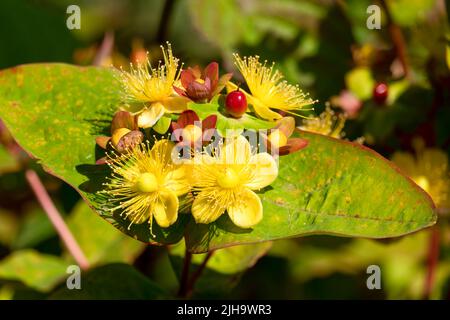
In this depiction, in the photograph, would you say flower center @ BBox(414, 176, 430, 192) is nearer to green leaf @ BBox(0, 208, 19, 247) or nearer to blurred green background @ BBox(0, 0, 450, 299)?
blurred green background @ BBox(0, 0, 450, 299)

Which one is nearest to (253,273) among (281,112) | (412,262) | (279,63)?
(412,262)

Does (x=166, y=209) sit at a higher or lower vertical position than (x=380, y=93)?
lower

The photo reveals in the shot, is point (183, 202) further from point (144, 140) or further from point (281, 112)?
point (281, 112)

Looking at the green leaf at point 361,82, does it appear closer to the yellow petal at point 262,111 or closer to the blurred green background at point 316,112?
the blurred green background at point 316,112

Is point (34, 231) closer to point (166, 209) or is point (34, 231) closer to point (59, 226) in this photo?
point (59, 226)

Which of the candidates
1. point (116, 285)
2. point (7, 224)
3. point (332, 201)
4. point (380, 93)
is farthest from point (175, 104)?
point (7, 224)

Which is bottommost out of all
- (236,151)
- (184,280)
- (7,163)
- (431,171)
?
(184,280)

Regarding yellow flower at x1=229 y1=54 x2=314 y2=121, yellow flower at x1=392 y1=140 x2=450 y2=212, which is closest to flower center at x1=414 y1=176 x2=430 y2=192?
yellow flower at x1=392 y1=140 x2=450 y2=212

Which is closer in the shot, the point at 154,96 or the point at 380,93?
the point at 154,96
